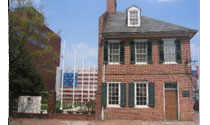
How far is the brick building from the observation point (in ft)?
22.9

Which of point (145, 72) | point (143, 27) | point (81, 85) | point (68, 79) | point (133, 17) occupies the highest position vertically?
point (133, 17)

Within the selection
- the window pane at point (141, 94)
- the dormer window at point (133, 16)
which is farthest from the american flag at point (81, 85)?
the dormer window at point (133, 16)

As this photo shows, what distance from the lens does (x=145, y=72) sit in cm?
727

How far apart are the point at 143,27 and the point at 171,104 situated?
2.64m

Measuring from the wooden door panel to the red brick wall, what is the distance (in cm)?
19

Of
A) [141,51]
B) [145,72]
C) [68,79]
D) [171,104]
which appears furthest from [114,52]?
[171,104]

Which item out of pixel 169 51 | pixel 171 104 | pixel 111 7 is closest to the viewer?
pixel 171 104

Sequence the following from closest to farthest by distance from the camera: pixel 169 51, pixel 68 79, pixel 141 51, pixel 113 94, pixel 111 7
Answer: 1. pixel 169 51
2. pixel 113 94
3. pixel 141 51
4. pixel 111 7
5. pixel 68 79

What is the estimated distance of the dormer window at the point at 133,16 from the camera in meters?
7.74

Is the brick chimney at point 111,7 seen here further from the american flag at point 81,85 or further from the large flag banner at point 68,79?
the large flag banner at point 68,79

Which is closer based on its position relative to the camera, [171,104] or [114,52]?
[171,104]

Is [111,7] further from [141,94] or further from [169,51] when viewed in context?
[141,94]

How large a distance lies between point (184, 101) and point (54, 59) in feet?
13.6
